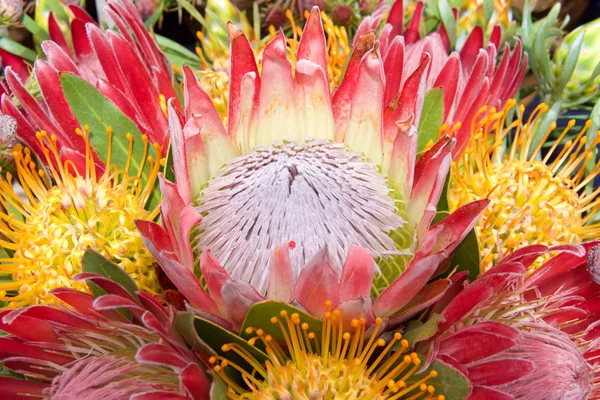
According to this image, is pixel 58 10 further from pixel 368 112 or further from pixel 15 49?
pixel 368 112

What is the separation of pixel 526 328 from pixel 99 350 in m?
0.58

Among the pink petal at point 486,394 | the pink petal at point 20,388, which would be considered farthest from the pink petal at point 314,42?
the pink petal at point 20,388

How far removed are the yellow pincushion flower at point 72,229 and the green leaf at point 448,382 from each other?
0.44 meters

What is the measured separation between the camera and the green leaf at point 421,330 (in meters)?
0.80

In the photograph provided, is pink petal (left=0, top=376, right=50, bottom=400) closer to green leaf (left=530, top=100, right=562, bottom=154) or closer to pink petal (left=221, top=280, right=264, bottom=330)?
pink petal (left=221, top=280, right=264, bottom=330)

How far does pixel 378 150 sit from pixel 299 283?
0.29 m

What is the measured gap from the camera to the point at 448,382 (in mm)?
781

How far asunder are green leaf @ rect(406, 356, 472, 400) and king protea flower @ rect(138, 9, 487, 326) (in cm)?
9

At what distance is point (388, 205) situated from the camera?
0.91 meters

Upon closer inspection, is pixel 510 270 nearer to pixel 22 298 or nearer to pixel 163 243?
pixel 163 243

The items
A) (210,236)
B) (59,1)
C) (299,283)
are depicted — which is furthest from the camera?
(59,1)

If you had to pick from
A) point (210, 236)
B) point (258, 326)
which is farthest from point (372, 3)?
point (258, 326)

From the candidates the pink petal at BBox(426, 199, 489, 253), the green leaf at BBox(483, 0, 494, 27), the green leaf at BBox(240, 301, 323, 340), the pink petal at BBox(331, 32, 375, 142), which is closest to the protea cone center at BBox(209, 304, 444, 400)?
the green leaf at BBox(240, 301, 323, 340)

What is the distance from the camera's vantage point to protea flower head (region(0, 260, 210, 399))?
784 millimetres
